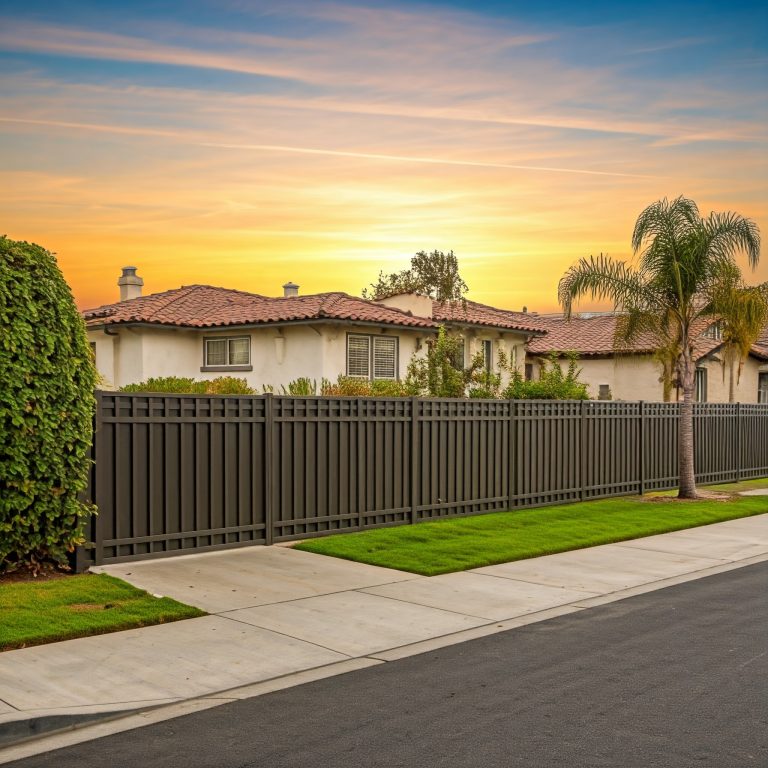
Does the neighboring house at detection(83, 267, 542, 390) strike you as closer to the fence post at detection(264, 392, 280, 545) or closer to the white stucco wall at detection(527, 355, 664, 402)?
the white stucco wall at detection(527, 355, 664, 402)

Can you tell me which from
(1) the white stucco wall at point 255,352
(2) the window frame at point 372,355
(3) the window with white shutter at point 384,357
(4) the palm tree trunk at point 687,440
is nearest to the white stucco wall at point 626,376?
(2) the window frame at point 372,355

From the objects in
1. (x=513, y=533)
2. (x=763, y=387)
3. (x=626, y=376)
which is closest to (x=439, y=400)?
(x=513, y=533)

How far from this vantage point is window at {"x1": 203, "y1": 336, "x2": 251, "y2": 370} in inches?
1151

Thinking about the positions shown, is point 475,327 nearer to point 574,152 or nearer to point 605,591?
point 574,152

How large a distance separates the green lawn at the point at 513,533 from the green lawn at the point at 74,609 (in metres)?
3.23

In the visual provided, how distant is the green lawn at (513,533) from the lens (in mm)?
12164

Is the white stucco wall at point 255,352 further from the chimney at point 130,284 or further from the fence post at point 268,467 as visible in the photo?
the fence post at point 268,467

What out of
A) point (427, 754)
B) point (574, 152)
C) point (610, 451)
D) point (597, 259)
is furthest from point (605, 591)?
point (574, 152)

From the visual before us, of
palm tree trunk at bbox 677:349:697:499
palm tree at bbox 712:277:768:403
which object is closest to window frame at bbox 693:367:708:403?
palm tree trunk at bbox 677:349:697:499

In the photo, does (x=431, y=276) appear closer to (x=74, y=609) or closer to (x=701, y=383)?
(x=701, y=383)

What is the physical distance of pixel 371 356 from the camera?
28844 millimetres

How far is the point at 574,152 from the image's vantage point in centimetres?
2202

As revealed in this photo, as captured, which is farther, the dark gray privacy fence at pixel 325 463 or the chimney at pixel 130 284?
the chimney at pixel 130 284

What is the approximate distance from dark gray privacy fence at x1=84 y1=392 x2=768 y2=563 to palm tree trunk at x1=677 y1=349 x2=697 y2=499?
851 millimetres
